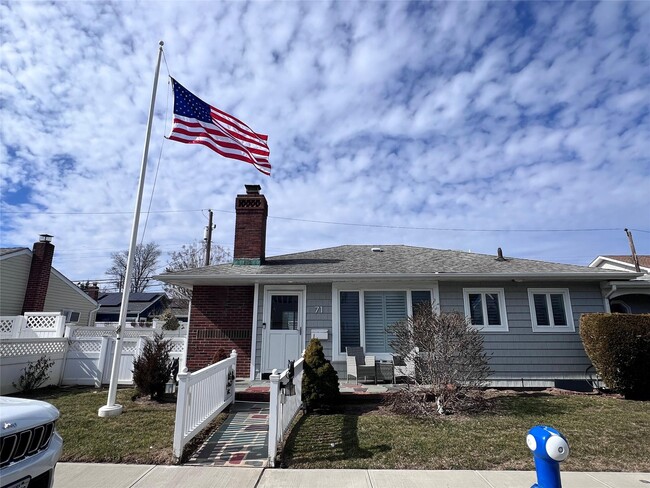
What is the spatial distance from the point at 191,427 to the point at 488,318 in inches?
290

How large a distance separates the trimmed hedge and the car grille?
30.9ft

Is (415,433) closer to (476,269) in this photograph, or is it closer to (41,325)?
(476,269)

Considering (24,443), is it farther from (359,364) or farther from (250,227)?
(250,227)

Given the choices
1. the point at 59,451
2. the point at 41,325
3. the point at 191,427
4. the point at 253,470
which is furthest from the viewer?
the point at 41,325

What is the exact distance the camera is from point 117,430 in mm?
5492

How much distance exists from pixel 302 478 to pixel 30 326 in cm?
1142

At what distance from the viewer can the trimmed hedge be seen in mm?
7605

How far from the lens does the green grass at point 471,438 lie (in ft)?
14.4

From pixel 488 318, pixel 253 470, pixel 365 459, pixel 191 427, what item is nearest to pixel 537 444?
pixel 365 459

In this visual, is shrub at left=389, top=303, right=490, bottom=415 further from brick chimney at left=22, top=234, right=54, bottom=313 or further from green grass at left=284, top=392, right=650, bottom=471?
brick chimney at left=22, top=234, right=54, bottom=313

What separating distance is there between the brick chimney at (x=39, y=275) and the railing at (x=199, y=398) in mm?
14803

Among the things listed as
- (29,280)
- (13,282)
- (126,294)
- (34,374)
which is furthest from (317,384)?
(29,280)

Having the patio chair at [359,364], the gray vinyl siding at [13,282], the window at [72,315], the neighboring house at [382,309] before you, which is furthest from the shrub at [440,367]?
the window at [72,315]

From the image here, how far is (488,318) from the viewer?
9.38 meters
